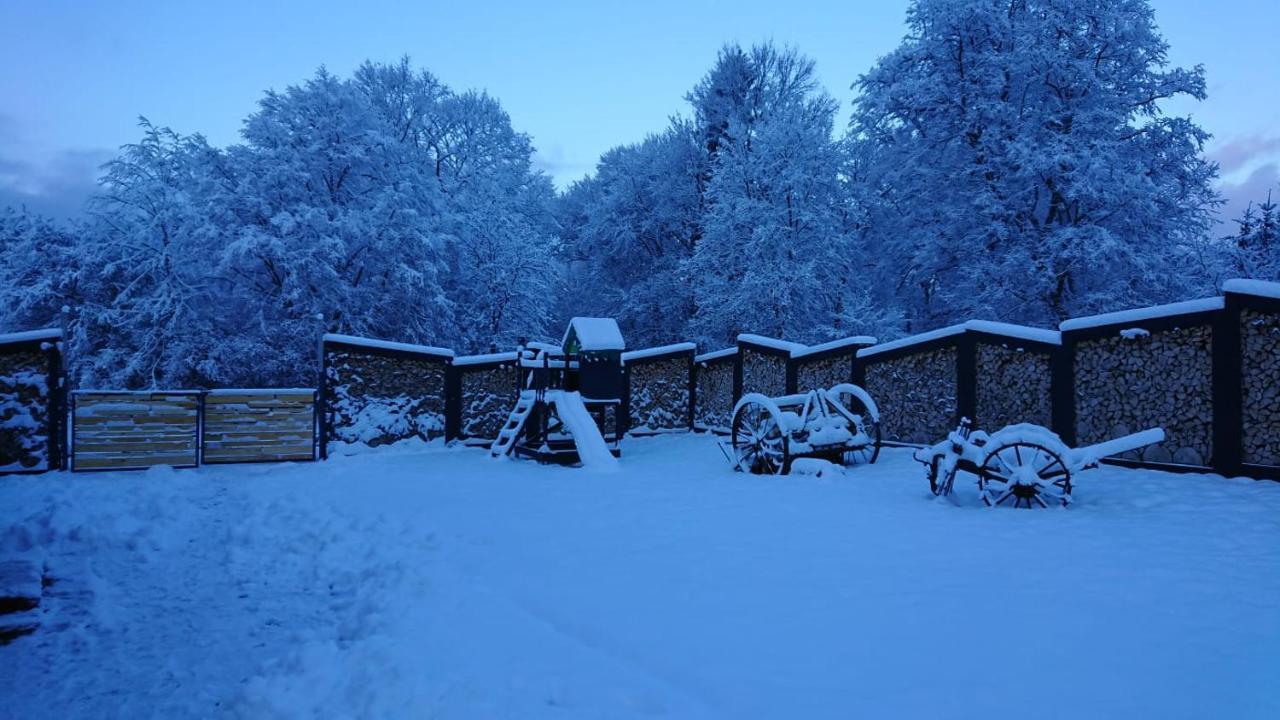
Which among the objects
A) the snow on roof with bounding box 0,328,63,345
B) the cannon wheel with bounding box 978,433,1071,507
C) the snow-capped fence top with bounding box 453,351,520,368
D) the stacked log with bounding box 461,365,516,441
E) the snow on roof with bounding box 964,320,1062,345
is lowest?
the cannon wheel with bounding box 978,433,1071,507

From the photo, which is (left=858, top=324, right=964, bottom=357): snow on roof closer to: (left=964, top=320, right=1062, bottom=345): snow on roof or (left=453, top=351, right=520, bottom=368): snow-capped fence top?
(left=964, top=320, right=1062, bottom=345): snow on roof

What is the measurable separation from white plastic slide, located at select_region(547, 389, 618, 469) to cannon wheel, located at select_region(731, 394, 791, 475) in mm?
1925

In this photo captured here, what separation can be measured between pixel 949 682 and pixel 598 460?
25.5ft

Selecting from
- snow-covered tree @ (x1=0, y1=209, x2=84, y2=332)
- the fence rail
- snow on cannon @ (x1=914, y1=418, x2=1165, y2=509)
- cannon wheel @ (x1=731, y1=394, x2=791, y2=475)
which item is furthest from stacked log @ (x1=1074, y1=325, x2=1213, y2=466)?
snow-covered tree @ (x1=0, y1=209, x2=84, y2=332)

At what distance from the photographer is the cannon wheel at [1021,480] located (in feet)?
21.6

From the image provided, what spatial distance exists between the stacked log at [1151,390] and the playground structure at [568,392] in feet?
22.4

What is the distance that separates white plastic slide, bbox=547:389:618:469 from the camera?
10523 millimetres

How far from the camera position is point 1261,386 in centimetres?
717

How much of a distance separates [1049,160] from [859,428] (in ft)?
30.7

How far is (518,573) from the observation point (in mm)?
4727

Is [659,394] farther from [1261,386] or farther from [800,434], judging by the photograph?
[1261,386]

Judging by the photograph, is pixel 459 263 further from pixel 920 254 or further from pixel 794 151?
pixel 920 254

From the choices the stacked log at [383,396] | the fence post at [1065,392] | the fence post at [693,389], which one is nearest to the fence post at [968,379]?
the fence post at [1065,392]

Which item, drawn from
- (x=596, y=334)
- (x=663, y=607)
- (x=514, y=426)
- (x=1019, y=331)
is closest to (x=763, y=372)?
(x=596, y=334)
